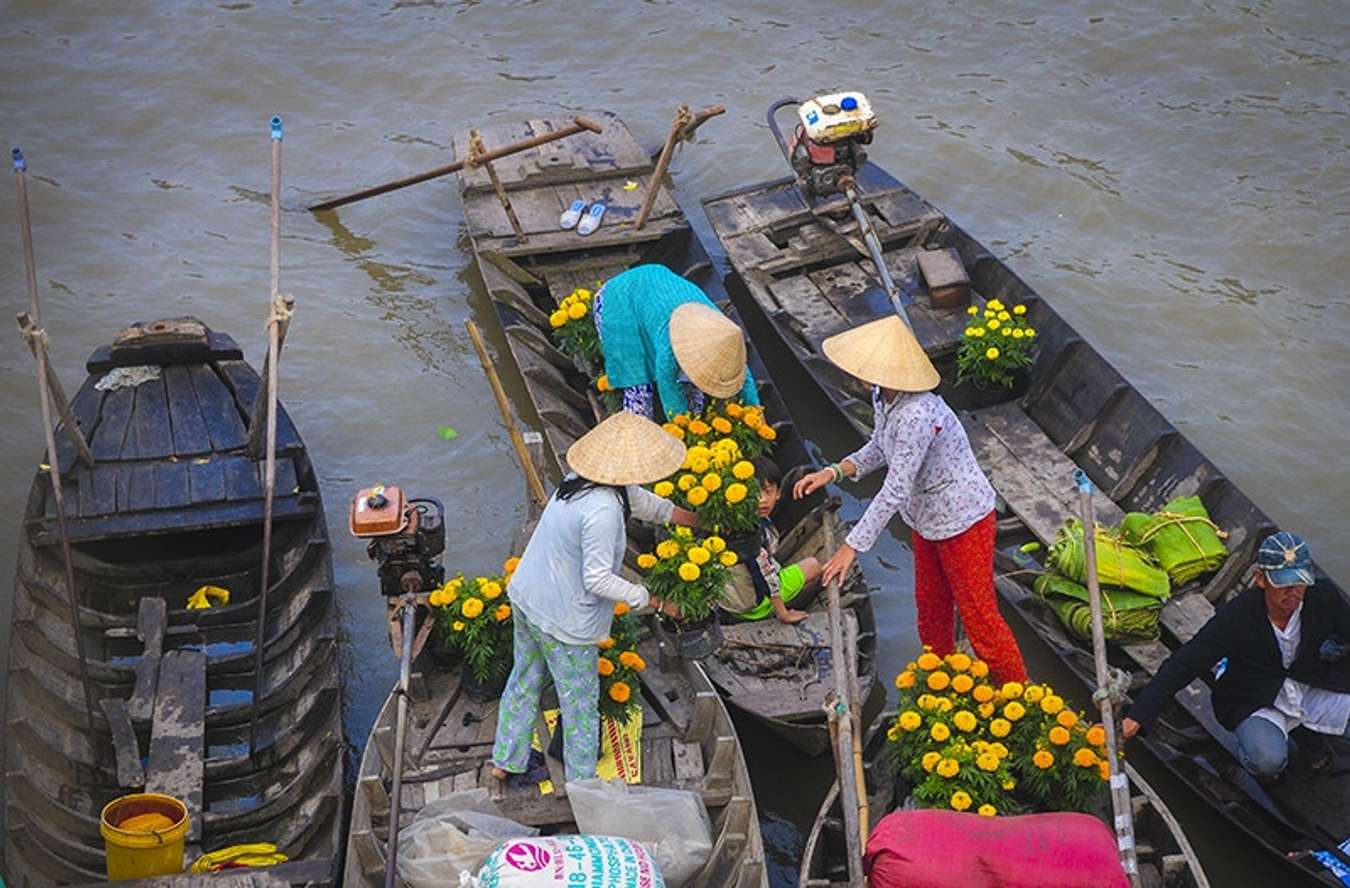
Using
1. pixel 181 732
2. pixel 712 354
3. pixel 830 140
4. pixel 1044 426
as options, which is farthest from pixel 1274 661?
pixel 181 732

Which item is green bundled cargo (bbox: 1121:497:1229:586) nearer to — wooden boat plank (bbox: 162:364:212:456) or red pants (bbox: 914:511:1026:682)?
red pants (bbox: 914:511:1026:682)

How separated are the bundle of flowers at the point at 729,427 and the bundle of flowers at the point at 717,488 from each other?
0.75 feet

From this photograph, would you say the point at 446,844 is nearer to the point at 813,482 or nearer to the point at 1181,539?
the point at 813,482

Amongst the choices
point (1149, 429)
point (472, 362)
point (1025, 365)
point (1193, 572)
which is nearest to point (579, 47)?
point (472, 362)

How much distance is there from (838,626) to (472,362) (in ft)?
18.0

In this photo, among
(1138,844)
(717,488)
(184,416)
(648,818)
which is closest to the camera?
(648,818)

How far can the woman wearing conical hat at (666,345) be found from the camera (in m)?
7.05

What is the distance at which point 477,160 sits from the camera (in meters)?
9.46

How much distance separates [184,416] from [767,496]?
10.8 ft

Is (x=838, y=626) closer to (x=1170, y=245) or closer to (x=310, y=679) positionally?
(x=310, y=679)

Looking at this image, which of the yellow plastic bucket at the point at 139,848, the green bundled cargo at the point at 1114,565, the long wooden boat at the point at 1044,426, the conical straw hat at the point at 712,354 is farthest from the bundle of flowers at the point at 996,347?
the yellow plastic bucket at the point at 139,848

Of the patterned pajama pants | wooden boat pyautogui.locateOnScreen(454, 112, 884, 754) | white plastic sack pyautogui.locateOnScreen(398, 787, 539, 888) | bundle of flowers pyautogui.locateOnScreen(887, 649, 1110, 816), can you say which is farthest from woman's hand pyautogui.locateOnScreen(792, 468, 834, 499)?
white plastic sack pyautogui.locateOnScreen(398, 787, 539, 888)

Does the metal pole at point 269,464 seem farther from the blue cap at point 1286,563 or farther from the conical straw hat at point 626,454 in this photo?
the blue cap at point 1286,563

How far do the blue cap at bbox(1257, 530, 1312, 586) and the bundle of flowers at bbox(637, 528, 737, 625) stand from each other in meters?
2.15
